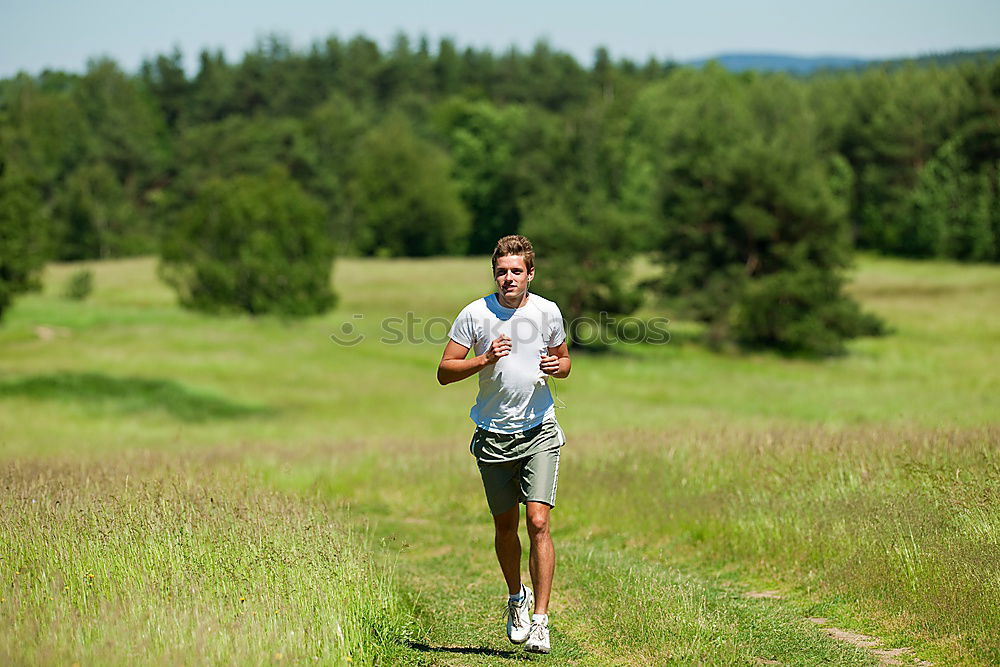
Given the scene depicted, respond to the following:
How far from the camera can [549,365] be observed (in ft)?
21.8

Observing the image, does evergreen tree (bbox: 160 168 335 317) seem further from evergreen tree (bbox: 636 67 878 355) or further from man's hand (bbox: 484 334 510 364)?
man's hand (bbox: 484 334 510 364)

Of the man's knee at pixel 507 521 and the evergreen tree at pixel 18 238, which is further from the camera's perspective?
the evergreen tree at pixel 18 238

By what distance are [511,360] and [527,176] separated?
101m

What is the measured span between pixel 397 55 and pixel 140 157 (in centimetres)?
5951

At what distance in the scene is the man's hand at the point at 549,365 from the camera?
6.63 m

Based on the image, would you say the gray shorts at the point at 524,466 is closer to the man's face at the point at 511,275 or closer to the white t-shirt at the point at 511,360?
the white t-shirt at the point at 511,360

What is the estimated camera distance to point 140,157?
111 m

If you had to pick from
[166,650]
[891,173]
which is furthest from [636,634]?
[891,173]

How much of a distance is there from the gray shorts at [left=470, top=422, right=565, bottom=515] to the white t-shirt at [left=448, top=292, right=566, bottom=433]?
75 millimetres

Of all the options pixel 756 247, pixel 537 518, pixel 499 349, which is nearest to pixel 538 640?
pixel 537 518

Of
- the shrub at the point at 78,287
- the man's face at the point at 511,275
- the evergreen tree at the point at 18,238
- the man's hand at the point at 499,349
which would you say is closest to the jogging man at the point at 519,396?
the man's face at the point at 511,275

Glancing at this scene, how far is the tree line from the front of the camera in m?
52.9

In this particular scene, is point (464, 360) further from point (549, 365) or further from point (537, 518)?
point (537, 518)

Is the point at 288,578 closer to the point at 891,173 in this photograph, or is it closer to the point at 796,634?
the point at 796,634
